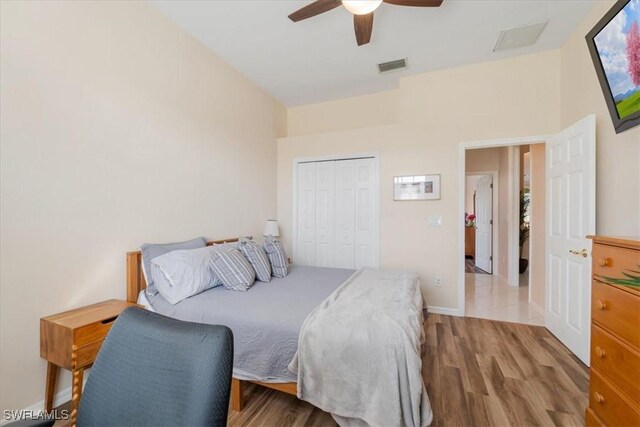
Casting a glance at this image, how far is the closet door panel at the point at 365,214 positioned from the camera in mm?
3734

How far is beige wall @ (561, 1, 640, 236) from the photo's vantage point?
1.87m

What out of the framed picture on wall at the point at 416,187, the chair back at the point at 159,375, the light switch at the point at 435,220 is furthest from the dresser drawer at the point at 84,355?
the light switch at the point at 435,220

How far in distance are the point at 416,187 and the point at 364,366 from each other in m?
2.61

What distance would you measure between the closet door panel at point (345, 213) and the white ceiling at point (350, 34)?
4.06 feet

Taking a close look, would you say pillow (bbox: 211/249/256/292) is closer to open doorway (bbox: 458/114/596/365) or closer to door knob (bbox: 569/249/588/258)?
open doorway (bbox: 458/114/596/365)

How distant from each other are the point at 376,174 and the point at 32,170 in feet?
10.8

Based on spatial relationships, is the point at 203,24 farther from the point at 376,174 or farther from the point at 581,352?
the point at 581,352

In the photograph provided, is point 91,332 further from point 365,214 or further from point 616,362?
point 365,214

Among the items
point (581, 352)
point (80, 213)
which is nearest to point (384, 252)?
point (581, 352)

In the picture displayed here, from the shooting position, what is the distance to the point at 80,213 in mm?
1847

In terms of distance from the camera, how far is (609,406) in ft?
4.47

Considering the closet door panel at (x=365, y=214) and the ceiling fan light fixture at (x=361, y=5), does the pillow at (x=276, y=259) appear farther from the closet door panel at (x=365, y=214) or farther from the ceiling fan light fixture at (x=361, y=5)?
the ceiling fan light fixture at (x=361, y=5)

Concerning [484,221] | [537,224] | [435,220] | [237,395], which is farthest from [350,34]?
[484,221]

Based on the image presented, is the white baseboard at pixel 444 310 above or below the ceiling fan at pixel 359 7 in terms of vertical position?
below
